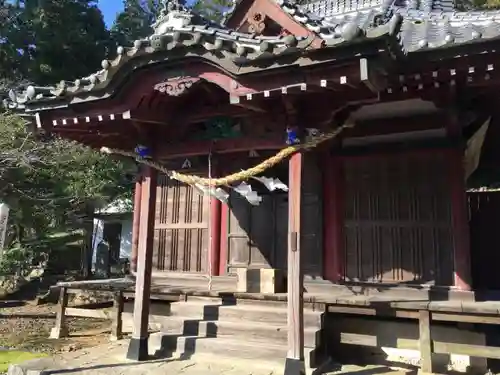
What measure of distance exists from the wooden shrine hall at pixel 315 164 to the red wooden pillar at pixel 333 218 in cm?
2

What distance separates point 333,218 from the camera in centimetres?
709

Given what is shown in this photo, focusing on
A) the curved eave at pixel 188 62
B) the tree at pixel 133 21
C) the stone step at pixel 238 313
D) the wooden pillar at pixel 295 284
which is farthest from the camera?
the tree at pixel 133 21

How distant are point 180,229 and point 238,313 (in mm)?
2705

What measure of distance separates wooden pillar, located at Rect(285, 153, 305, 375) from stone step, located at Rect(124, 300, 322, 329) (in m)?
0.90

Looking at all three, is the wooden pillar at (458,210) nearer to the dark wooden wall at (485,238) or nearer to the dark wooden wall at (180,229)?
the dark wooden wall at (485,238)

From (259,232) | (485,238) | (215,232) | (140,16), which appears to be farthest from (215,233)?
(140,16)

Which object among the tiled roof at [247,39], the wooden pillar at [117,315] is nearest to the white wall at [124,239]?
the wooden pillar at [117,315]

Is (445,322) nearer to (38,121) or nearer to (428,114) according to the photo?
(428,114)

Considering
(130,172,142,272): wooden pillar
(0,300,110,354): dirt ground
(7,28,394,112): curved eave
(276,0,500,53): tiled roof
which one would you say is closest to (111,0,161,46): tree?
(0,300,110,354): dirt ground

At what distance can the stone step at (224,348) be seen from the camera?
570 centimetres

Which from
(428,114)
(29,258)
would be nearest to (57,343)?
(428,114)

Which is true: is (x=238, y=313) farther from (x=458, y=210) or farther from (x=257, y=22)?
(x=257, y=22)

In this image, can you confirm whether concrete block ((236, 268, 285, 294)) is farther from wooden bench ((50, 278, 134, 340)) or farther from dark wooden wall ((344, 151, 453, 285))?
wooden bench ((50, 278, 134, 340))

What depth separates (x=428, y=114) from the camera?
639cm
